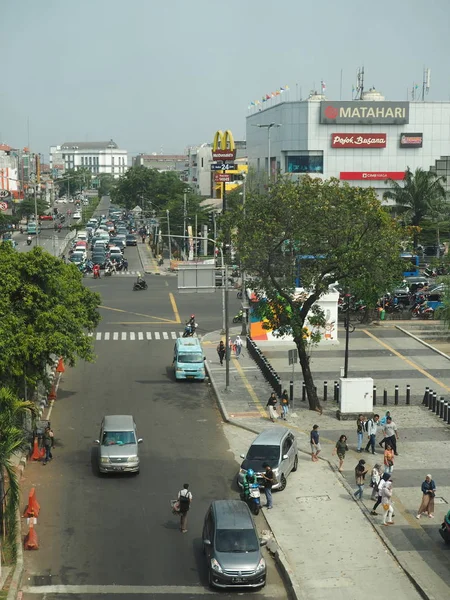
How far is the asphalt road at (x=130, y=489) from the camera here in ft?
70.9

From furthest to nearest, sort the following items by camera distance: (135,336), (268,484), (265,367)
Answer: (135,336), (265,367), (268,484)

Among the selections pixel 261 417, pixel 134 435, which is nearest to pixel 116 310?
pixel 261 417

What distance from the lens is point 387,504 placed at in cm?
2525

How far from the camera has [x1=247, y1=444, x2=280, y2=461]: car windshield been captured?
28.7m

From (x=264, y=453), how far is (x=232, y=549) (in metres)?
7.46

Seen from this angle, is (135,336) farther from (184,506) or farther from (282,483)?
(184,506)

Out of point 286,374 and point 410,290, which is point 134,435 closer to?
point 286,374

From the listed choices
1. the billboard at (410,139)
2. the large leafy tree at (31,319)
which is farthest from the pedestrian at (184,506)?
the billboard at (410,139)

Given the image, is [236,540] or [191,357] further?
[191,357]

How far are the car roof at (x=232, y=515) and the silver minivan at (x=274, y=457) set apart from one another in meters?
4.12

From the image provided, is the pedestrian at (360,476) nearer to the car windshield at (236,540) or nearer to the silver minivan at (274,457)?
the silver minivan at (274,457)

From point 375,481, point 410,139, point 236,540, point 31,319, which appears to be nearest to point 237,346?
point 31,319

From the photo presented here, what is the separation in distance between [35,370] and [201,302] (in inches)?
1548

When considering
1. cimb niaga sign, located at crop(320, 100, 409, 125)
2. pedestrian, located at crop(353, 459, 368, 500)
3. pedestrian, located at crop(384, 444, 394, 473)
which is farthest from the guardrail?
cimb niaga sign, located at crop(320, 100, 409, 125)
